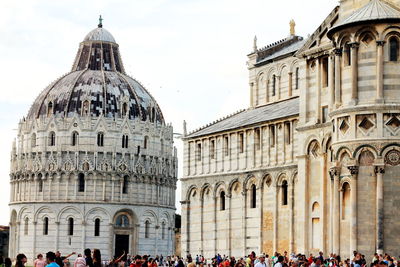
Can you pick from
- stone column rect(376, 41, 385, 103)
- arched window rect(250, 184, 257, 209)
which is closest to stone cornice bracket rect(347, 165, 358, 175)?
stone column rect(376, 41, 385, 103)

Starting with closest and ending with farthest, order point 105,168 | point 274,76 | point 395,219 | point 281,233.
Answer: point 395,219
point 281,233
point 274,76
point 105,168

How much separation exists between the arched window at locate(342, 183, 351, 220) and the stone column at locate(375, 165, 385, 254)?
1.71 metres

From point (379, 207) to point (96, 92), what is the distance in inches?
3363

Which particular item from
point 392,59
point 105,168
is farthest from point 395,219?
point 105,168

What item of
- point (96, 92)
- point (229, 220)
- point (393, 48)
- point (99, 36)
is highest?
point (99, 36)

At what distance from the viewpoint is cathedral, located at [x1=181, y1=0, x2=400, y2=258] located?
43.0m

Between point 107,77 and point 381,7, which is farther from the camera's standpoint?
point 107,77

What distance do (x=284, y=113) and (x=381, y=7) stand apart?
826 inches

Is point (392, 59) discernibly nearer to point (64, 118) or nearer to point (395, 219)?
point (395, 219)

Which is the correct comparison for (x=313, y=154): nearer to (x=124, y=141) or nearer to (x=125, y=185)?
(x=125, y=185)

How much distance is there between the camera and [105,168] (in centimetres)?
12056

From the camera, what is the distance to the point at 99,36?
132 meters

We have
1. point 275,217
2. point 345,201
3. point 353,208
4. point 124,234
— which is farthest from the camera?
point 124,234

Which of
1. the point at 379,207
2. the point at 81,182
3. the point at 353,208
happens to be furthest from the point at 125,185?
the point at 379,207
